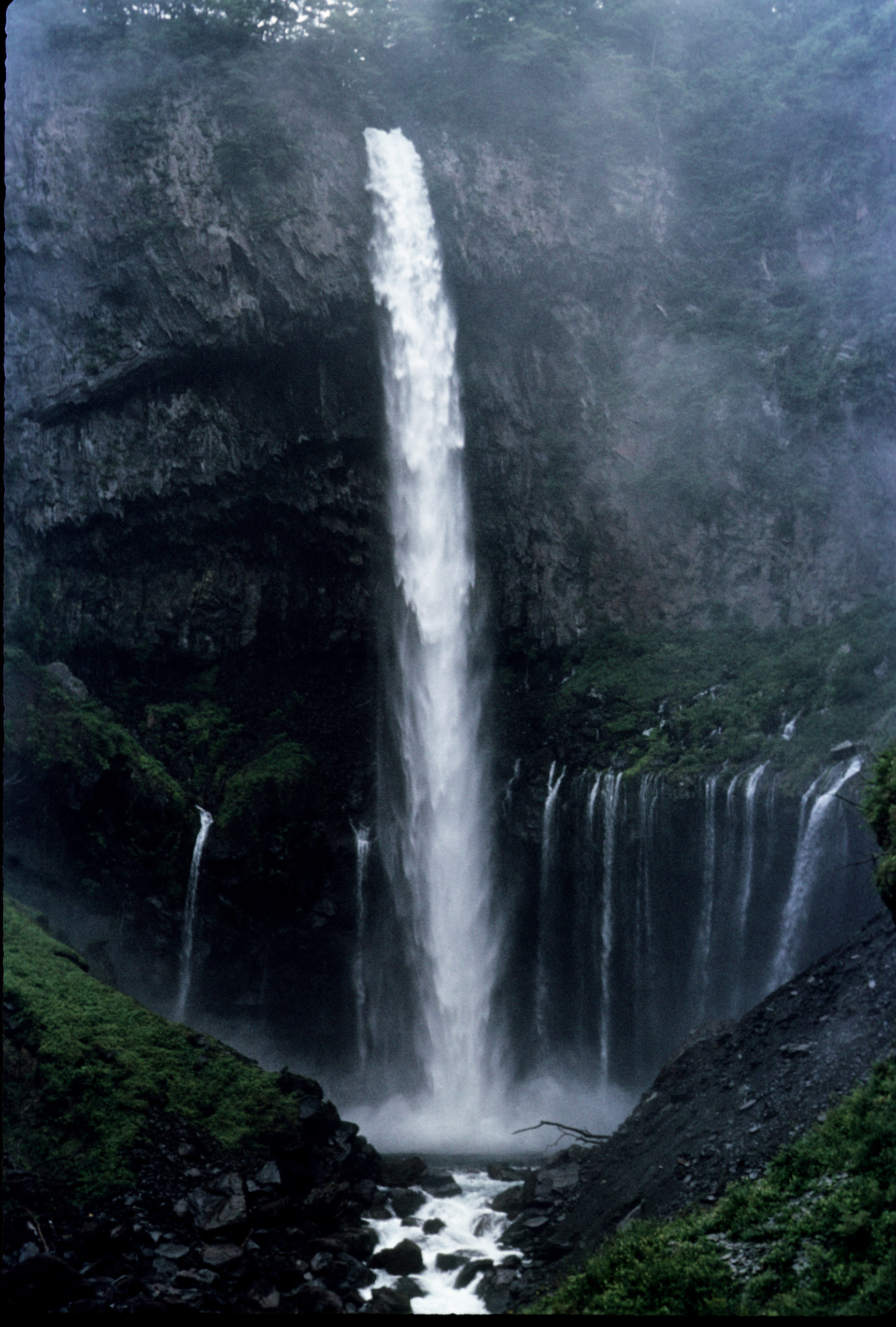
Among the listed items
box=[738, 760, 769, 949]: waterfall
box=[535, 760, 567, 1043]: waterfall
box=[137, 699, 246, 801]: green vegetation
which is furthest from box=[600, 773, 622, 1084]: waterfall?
box=[137, 699, 246, 801]: green vegetation

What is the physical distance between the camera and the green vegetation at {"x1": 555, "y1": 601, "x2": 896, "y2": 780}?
23.4m

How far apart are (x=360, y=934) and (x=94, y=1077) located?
35.2 ft

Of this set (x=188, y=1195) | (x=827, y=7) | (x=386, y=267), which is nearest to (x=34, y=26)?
(x=386, y=267)

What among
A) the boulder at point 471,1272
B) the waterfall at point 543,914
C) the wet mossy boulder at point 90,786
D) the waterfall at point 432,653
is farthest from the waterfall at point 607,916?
the wet mossy boulder at point 90,786

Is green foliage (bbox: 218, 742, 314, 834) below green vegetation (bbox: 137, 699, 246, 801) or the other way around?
below

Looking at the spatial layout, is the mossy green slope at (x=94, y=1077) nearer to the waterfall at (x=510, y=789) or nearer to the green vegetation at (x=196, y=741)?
the green vegetation at (x=196, y=741)

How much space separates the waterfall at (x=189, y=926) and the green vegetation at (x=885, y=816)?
17.0m

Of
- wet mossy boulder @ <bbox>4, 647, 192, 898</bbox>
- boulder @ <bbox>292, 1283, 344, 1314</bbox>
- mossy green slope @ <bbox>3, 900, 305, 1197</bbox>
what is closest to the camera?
boulder @ <bbox>292, 1283, 344, 1314</bbox>

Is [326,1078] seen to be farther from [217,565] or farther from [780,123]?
[780,123]

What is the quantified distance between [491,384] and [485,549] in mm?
5152

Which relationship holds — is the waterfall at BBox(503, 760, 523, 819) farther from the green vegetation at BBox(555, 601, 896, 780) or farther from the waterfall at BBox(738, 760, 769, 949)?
the waterfall at BBox(738, 760, 769, 949)

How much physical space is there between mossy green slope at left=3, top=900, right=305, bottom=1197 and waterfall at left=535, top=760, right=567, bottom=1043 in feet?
29.9

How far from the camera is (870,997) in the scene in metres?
13.8

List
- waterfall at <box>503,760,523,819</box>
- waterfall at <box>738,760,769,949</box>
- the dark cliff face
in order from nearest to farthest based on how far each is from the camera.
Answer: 1. waterfall at <box>738,760,769,949</box>
2. waterfall at <box>503,760,523,819</box>
3. the dark cliff face
